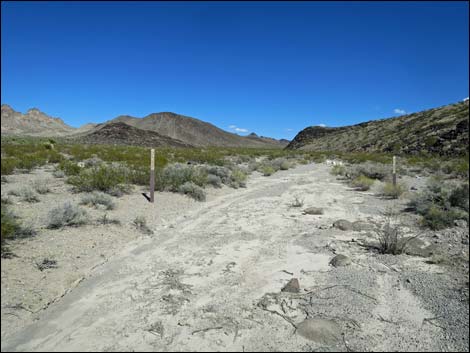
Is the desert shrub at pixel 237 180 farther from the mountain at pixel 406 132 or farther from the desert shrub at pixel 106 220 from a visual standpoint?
the mountain at pixel 406 132

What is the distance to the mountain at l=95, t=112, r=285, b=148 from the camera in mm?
144250

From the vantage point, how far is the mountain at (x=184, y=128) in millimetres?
144250

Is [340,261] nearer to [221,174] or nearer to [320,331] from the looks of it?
[320,331]

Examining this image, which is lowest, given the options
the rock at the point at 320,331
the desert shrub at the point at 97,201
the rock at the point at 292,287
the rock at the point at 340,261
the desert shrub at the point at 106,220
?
the rock at the point at 320,331

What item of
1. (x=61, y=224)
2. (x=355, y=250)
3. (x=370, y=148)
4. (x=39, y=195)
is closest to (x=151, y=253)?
(x=61, y=224)

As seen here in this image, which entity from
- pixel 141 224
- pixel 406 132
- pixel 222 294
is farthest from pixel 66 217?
pixel 406 132

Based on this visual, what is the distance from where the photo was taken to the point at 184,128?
490ft

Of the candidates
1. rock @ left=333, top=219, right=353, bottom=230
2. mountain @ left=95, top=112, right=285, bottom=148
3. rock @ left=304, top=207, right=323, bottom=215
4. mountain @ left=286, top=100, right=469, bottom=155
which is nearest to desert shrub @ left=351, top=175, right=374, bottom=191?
rock @ left=304, top=207, right=323, bottom=215

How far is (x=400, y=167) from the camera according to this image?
19891 millimetres

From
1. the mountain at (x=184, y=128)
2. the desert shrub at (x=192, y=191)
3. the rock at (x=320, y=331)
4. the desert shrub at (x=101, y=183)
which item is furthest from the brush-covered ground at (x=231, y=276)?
the mountain at (x=184, y=128)

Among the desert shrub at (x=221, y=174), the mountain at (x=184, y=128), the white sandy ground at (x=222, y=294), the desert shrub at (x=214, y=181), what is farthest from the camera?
the mountain at (x=184, y=128)

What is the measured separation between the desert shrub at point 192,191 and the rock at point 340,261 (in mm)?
6092

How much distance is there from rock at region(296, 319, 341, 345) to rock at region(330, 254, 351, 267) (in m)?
1.71

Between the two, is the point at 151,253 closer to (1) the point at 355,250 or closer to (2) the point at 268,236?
(2) the point at 268,236
